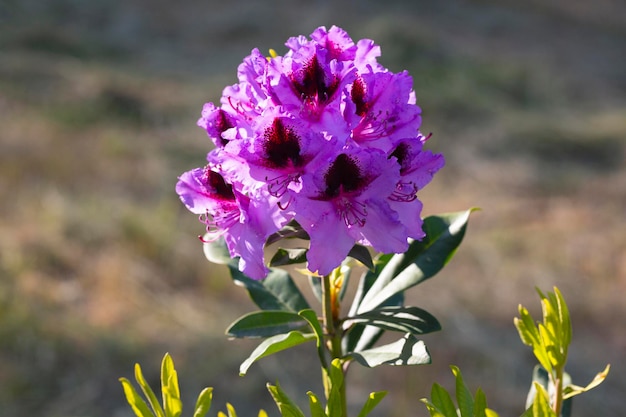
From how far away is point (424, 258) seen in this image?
74 centimetres

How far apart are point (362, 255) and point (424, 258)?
0.49ft

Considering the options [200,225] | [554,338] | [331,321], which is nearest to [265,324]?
[331,321]

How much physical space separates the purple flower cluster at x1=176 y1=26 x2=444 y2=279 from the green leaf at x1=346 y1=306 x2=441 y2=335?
7cm

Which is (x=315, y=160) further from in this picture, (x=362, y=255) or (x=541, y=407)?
(x=541, y=407)

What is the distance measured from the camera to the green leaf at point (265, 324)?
687 mm

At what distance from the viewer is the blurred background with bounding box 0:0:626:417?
7.29ft

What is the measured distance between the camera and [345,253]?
1.94 ft

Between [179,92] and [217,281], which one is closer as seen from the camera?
[217,281]

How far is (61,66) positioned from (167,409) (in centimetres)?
576

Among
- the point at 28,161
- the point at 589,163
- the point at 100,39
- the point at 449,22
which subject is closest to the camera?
Result: the point at 28,161

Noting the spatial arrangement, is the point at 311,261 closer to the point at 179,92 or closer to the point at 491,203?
the point at 491,203

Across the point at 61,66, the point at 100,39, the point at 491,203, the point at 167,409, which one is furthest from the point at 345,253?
the point at 100,39

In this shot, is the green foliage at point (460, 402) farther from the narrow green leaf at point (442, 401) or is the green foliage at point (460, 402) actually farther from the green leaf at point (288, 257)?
the green leaf at point (288, 257)

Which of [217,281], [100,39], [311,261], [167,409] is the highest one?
[100,39]
